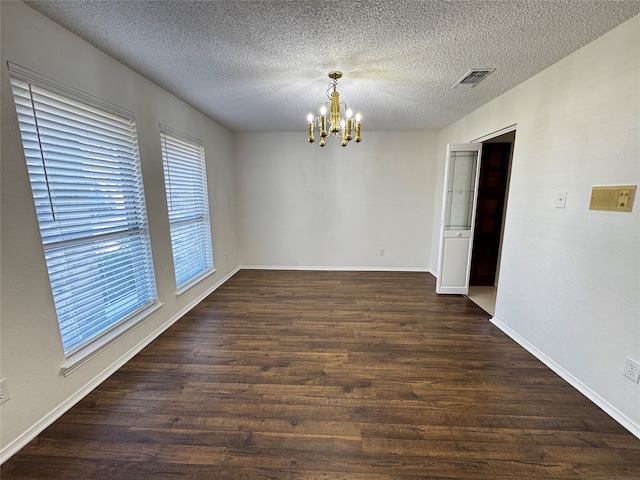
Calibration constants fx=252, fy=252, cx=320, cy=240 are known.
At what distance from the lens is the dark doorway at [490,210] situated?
369 cm

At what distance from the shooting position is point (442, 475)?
129cm

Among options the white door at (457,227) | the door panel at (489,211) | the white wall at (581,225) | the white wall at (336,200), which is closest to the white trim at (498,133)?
Answer: the white wall at (581,225)

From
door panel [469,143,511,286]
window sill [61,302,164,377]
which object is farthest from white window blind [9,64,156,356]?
door panel [469,143,511,286]

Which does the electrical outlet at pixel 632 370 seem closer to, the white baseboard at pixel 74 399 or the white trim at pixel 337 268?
the white trim at pixel 337 268

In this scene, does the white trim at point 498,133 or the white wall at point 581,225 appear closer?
the white wall at point 581,225

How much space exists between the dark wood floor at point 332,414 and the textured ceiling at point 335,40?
2.50 m

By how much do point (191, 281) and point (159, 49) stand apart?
245 cm

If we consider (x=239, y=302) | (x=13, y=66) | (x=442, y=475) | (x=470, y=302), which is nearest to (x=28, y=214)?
(x=13, y=66)

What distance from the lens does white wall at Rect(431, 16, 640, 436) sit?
1.57 m

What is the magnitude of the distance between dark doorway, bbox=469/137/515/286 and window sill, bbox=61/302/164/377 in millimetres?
4436

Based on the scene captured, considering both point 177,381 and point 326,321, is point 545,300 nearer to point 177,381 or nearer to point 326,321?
point 326,321

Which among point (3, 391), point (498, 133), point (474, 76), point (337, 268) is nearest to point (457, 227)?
point (498, 133)

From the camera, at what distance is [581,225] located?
73.5 inches

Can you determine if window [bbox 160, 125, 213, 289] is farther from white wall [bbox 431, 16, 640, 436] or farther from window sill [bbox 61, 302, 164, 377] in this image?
white wall [bbox 431, 16, 640, 436]
